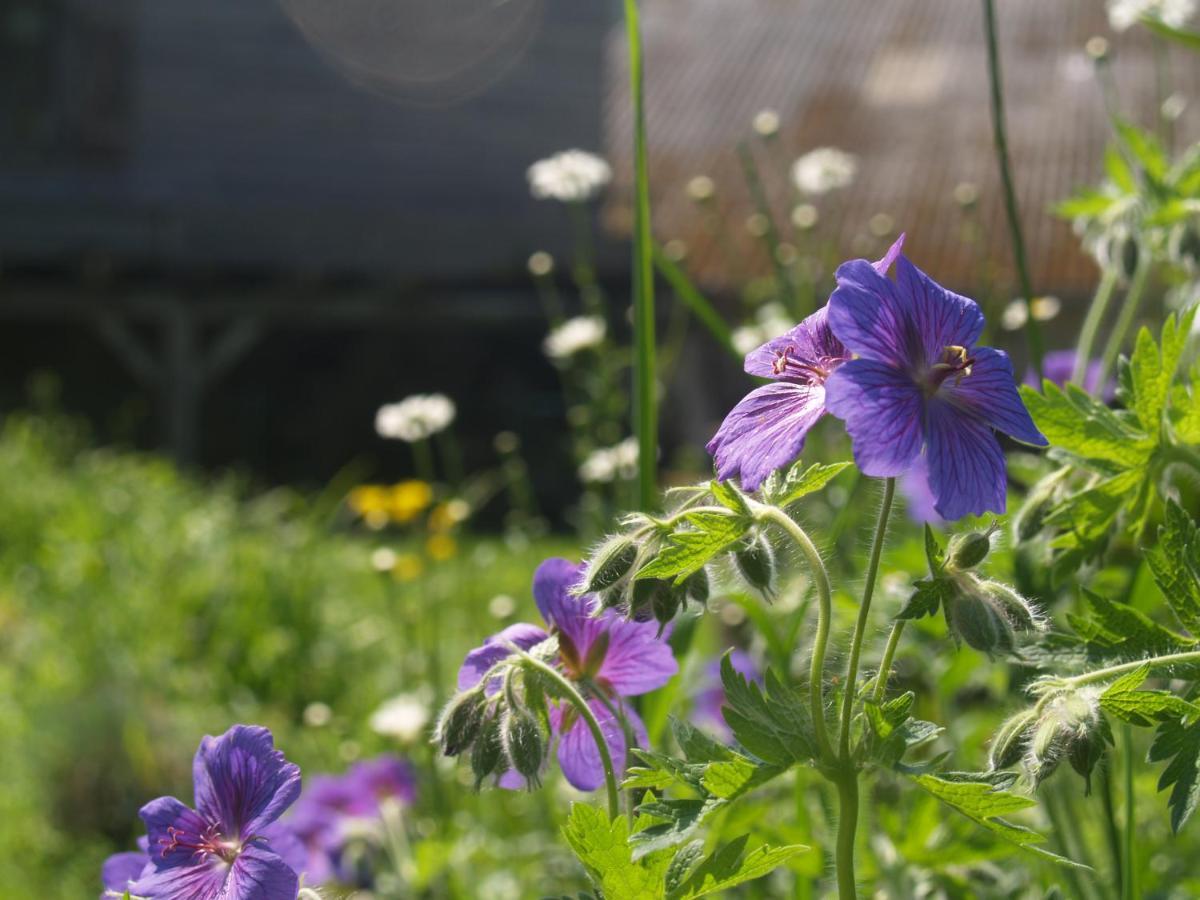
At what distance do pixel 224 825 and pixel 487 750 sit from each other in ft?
0.52

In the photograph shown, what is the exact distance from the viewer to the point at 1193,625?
79 cm

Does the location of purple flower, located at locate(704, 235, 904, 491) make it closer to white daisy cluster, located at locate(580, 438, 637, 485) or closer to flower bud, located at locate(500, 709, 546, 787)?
flower bud, located at locate(500, 709, 546, 787)

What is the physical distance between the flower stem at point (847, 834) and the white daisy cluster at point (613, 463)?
989 mm

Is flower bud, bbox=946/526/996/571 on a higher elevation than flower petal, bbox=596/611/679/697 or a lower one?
lower

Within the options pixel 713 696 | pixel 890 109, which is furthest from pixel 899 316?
pixel 890 109

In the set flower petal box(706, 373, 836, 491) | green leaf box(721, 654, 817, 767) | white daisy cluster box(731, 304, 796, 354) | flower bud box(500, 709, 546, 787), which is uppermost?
white daisy cluster box(731, 304, 796, 354)

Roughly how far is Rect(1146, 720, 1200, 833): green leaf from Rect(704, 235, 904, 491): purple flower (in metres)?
0.24

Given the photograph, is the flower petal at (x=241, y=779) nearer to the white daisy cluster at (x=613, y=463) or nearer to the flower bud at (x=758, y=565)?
the flower bud at (x=758, y=565)

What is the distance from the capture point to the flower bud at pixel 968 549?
2.32 feet

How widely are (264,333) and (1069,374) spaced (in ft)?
37.1

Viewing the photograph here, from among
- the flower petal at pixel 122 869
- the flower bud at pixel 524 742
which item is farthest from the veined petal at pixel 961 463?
the flower petal at pixel 122 869

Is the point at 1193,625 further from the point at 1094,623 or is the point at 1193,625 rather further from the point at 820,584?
the point at 820,584

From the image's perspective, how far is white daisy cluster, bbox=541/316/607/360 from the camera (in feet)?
7.32

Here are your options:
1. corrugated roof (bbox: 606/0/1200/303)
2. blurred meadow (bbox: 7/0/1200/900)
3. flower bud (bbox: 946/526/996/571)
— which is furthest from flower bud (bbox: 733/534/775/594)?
corrugated roof (bbox: 606/0/1200/303)
